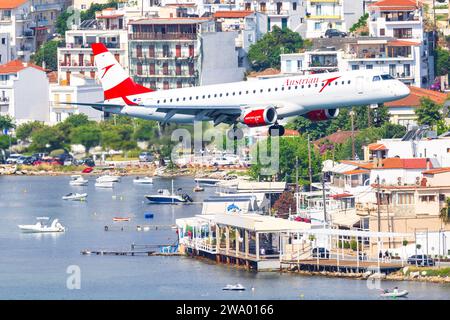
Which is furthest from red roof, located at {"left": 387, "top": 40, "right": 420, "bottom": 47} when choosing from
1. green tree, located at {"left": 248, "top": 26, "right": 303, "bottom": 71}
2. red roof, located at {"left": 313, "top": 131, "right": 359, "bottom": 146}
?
green tree, located at {"left": 248, "top": 26, "right": 303, "bottom": 71}

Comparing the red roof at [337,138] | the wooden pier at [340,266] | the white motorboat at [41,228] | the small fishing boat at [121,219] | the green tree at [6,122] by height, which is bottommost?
the wooden pier at [340,266]

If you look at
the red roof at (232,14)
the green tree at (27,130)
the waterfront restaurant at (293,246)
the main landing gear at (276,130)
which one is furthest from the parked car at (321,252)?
the red roof at (232,14)

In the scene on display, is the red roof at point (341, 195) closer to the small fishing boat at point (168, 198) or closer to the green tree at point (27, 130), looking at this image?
the green tree at point (27, 130)

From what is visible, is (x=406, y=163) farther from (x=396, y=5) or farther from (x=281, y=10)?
(x=281, y=10)

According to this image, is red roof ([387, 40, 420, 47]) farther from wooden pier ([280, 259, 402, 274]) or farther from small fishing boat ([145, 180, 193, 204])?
wooden pier ([280, 259, 402, 274])

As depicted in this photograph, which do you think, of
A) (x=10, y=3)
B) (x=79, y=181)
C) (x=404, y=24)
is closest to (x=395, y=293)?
(x=79, y=181)

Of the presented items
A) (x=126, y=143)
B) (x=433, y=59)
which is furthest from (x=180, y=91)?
(x=433, y=59)
